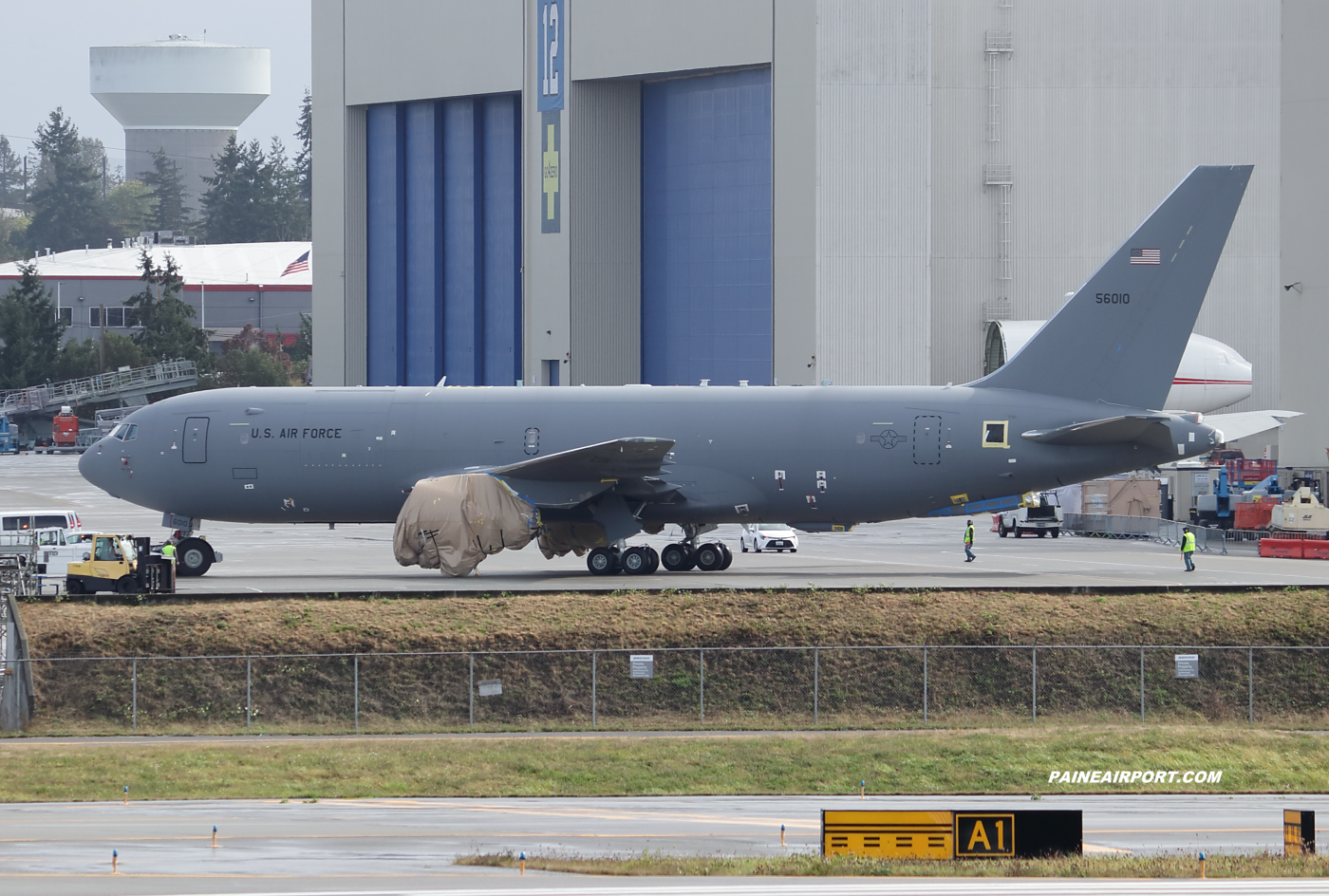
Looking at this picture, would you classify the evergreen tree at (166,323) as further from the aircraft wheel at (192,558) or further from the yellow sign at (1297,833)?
the yellow sign at (1297,833)

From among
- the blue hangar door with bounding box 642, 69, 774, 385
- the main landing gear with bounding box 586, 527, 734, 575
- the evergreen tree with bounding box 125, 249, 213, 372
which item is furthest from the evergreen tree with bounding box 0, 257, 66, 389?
the main landing gear with bounding box 586, 527, 734, 575

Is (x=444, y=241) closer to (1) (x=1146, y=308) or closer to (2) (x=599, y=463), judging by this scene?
(2) (x=599, y=463)

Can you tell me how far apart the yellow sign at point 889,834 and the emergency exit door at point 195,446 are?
88.4 feet

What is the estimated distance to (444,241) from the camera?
97438mm

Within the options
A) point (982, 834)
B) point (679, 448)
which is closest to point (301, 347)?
point (679, 448)

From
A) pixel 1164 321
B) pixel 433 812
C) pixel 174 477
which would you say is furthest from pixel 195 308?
pixel 433 812

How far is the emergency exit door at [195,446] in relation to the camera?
42.3 meters

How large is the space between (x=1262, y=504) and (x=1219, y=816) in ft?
120

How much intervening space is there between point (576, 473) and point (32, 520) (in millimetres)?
18974

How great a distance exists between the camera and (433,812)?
2278 centimetres

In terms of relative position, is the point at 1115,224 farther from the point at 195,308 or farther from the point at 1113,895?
the point at 195,308

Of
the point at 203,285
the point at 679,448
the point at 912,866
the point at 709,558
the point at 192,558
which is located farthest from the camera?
the point at 203,285

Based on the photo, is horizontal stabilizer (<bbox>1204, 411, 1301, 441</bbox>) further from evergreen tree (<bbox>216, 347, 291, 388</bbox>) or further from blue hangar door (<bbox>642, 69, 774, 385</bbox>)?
evergreen tree (<bbox>216, 347, 291, 388</bbox>)

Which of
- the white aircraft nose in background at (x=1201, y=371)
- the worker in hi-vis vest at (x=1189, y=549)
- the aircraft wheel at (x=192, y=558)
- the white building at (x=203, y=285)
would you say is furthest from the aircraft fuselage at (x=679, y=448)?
the white building at (x=203, y=285)
